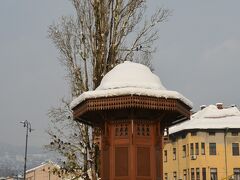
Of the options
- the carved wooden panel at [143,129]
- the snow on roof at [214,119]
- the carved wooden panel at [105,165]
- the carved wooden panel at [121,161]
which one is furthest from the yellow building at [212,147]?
the carved wooden panel at [121,161]

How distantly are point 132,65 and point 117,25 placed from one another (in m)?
7.77

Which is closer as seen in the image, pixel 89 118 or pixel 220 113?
pixel 89 118

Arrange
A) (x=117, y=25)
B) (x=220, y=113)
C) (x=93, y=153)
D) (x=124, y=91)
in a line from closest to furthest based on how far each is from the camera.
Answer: (x=124, y=91), (x=93, y=153), (x=117, y=25), (x=220, y=113)

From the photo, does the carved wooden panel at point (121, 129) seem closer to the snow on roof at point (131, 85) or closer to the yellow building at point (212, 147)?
the snow on roof at point (131, 85)

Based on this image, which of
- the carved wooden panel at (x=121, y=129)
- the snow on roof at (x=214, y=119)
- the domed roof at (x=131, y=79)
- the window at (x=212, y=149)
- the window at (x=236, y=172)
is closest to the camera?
the domed roof at (x=131, y=79)

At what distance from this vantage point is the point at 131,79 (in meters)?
11.2

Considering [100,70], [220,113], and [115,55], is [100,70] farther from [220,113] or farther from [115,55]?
[220,113]

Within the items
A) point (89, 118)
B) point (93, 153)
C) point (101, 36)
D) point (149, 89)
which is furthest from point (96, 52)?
point (149, 89)

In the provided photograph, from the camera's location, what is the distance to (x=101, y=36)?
1869 cm

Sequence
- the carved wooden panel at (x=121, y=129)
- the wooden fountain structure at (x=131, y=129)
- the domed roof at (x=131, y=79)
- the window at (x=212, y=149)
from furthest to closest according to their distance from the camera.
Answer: the window at (x=212, y=149), the carved wooden panel at (x=121, y=129), the domed roof at (x=131, y=79), the wooden fountain structure at (x=131, y=129)

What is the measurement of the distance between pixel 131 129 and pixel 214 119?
1697 inches

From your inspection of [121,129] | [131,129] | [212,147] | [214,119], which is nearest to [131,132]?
[131,129]

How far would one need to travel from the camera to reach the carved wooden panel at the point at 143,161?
35.4ft

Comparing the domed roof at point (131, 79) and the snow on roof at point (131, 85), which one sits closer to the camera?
the snow on roof at point (131, 85)
